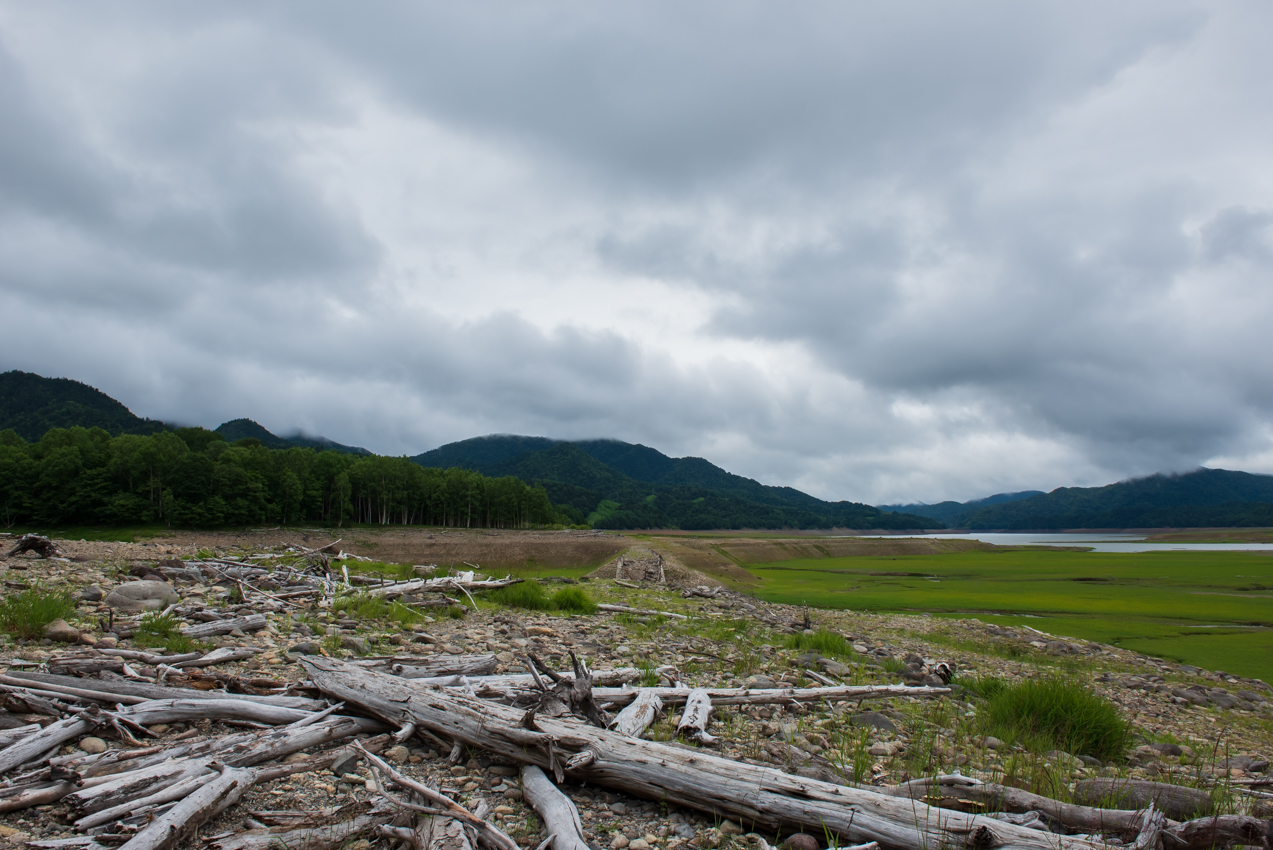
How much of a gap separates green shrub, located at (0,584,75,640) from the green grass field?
3066 cm

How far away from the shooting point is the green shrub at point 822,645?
14.5 meters

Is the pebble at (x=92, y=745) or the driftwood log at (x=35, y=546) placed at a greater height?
the pebble at (x=92, y=745)

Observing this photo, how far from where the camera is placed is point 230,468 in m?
74.8

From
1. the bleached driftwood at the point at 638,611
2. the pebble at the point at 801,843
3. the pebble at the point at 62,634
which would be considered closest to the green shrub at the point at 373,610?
the pebble at the point at 62,634

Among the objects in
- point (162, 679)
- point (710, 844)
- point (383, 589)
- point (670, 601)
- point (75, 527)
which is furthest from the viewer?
point (75, 527)

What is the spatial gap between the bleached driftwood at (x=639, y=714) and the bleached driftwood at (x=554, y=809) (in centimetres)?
115

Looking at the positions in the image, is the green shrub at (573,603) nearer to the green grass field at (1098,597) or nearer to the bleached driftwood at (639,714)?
the bleached driftwood at (639,714)

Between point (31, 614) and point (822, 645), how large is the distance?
1550 cm

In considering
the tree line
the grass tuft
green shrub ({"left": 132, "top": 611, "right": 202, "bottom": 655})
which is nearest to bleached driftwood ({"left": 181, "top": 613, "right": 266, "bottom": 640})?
green shrub ({"left": 132, "top": 611, "right": 202, "bottom": 655})

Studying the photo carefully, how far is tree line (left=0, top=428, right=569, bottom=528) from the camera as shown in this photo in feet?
227

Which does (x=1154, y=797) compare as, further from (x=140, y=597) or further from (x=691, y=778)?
(x=140, y=597)

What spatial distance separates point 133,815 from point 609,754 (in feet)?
11.6

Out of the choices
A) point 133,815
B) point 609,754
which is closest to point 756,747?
point 609,754

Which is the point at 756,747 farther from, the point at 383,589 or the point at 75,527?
the point at 75,527
